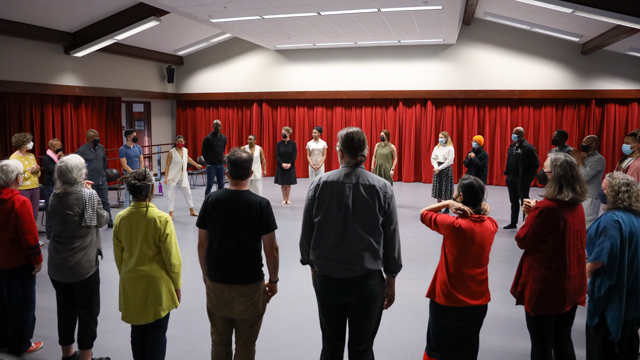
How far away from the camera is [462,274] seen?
2.31 m

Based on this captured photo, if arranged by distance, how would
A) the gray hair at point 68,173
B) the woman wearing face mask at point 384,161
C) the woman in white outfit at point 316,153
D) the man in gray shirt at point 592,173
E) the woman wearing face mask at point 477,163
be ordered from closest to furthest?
the gray hair at point 68,173, the man in gray shirt at point 592,173, the woman wearing face mask at point 477,163, the woman wearing face mask at point 384,161, the woman in white outfit at point 316,153

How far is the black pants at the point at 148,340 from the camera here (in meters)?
2.46

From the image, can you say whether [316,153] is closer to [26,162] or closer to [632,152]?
[26,162]

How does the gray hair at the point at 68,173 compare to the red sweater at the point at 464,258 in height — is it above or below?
above

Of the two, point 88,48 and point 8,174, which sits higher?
point 88,48

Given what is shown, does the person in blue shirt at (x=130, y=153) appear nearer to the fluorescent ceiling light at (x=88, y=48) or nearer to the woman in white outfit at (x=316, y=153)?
the woman in white outfit at (x=316, y=153)

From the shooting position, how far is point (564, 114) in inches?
401

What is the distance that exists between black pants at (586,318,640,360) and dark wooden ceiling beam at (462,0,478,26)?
23.1ft

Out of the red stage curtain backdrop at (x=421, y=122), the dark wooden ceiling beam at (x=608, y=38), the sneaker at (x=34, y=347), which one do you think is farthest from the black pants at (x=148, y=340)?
the red stage curtain backdrop at (x=421, y=122)

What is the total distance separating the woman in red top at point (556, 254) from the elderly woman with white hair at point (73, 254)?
8.15 ft

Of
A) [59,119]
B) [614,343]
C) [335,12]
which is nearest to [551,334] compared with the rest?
[614,343]

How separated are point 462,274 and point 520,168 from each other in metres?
4.39

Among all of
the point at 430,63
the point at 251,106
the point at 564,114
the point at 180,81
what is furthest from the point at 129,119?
the point at 564,114

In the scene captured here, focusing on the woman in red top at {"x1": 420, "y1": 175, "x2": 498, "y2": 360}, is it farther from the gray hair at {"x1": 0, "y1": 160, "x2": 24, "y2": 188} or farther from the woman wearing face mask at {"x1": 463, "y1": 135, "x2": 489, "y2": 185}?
the woman wearing face mask at {"x1": 463, "y1": 135, "x2": 489, "y2": 185}
